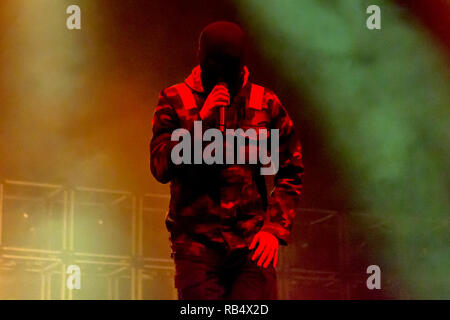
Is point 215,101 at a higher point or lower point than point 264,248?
higher

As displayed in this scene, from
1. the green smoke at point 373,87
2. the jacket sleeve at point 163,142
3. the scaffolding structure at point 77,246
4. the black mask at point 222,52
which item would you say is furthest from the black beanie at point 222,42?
the scaffolding structure at point 77,246

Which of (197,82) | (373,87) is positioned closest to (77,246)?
(373,87)

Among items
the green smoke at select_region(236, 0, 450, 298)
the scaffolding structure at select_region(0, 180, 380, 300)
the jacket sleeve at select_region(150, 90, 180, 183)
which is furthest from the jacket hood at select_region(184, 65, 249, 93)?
the scaffolding structure at select_region(0, 180, 380, 300)

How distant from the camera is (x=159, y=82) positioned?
760 centimetres

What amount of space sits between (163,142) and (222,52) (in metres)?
0.36

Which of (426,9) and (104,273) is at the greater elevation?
(426,9)

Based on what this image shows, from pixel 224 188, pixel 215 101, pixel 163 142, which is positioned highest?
pixel 215 101

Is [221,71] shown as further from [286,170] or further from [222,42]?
[286,170]

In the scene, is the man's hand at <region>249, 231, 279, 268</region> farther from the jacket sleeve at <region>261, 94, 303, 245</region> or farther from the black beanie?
the black beanie

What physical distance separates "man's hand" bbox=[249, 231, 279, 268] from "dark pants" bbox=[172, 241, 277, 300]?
0.03 meters

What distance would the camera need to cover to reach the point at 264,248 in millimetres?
2691
